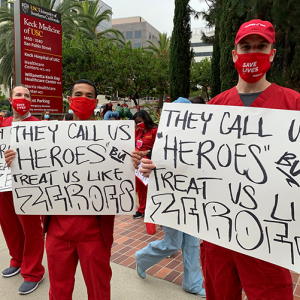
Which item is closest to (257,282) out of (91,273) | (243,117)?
(243,117)

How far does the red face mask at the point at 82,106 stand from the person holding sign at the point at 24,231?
34.6 inches

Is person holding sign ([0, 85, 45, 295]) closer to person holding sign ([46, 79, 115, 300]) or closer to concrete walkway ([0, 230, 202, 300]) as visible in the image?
concrete walkway ([0, 230, 202, 300])

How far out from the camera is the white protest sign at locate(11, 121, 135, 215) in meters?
2.05

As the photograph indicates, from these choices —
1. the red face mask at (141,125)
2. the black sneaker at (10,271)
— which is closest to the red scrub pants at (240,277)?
the black sneaker at (10,271)

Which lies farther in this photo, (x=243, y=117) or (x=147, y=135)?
(x=147, y=135)

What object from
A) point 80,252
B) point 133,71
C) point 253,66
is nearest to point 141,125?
point 80,252

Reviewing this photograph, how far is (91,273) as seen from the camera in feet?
6.61

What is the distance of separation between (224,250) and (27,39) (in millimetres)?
8007

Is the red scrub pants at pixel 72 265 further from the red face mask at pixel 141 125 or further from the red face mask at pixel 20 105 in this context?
the red face mask at pixel 141 125

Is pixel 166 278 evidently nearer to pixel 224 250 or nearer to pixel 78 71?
pixel 224 250

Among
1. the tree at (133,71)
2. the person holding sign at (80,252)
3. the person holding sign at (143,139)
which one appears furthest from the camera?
the tree at (133,71)

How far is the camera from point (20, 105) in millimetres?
2816

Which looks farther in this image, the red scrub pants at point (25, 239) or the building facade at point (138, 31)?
the building facade at point (138, 31)

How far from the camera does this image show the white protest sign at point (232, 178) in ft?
4.98
